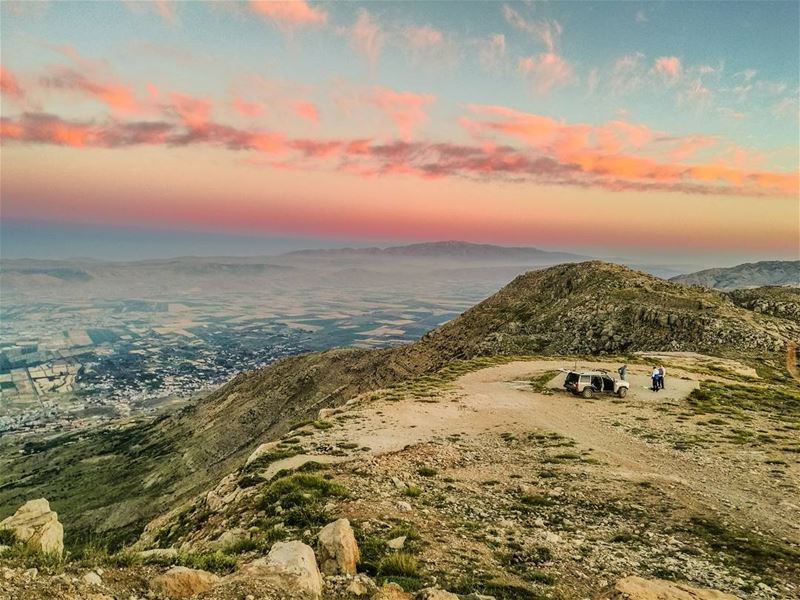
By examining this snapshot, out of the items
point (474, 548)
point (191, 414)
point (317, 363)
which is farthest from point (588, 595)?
point (191, 414)

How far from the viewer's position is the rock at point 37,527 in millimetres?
9991

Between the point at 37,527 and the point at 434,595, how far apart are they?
10.2m

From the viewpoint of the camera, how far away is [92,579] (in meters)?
7.61

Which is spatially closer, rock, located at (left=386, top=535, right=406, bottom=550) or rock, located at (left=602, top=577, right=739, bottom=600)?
rock, located at (left=602, top=577, right=739, bottom=600)

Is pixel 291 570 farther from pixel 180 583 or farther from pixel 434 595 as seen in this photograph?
pixel 434 595

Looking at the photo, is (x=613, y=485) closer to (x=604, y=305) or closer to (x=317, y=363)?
(x=604, y=305)

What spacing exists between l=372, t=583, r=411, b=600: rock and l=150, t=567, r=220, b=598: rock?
10.8 ft

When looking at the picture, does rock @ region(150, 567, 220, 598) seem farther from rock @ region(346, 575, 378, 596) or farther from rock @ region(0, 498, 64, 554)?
rock @ region(0, 498, 64, 554)

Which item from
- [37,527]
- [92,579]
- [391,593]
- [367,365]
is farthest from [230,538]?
[367,365]

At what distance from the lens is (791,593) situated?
9.66 meters

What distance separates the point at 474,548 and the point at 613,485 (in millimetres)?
8136

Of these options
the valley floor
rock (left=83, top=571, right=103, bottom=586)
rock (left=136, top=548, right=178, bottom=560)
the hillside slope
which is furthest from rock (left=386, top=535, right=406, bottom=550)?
the hillside slope

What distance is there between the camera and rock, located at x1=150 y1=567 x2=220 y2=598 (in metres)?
7.90

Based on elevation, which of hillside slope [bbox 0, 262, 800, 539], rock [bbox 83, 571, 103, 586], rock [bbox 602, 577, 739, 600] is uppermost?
rock [bbox 83, 571, 103, 586]
